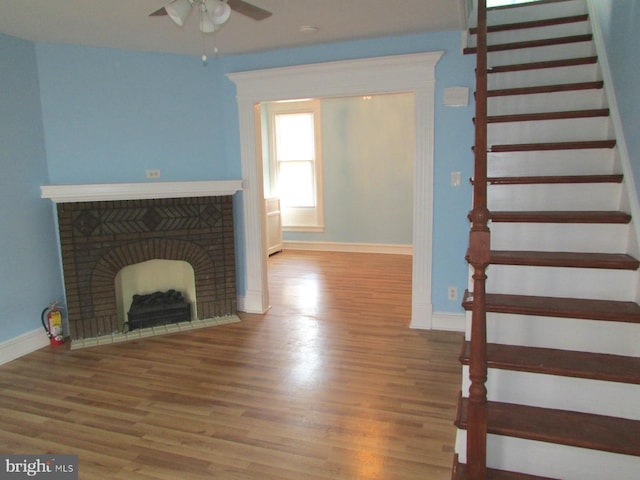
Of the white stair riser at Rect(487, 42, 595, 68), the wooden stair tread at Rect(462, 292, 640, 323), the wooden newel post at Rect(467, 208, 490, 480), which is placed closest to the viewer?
the wooden newel post at Rect(467, 208, 490, 480)

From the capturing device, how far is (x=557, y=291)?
2150 millimetres

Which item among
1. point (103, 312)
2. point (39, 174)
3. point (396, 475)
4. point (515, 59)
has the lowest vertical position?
point (396, 475)

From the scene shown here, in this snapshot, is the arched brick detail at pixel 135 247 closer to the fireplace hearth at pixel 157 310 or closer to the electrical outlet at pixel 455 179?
the fireplace hearth at pixel 157 310

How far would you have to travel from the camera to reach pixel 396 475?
2.04m

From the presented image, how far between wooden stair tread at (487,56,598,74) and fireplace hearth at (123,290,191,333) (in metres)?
3.40

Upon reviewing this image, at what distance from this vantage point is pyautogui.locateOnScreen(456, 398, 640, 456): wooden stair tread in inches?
64.1

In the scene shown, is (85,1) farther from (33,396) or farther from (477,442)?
(477,442)

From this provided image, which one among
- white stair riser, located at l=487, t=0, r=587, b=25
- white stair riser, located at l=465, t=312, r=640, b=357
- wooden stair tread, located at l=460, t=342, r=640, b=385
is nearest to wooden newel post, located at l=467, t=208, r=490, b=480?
wooden stair tread, located at l=460, t=342, r=640, b=385

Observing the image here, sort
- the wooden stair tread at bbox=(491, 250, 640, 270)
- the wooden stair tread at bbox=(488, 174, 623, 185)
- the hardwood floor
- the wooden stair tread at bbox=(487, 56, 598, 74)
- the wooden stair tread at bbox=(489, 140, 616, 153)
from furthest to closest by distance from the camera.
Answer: the wooden stair tread at bbox=(487, 56, 598, 74)
the wooden stair tread at bbox=(489, 140, 616, 153)
the wooden stair tread at bbox=(488, 174, 623, 185)
the hardwood floor
the wooden stair tread at bbox=(491, 250, 640, 270)

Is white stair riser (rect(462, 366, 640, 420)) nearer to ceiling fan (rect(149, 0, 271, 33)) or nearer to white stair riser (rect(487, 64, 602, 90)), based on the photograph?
ceiling fan (rect(149, 0, 271, 33))

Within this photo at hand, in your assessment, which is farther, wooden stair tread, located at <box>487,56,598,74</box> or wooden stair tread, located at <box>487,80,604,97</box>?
wooden stair tread, located at <box>487,56,598,74</box>

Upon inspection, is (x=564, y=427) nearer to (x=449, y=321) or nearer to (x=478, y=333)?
(x=478, y=333)

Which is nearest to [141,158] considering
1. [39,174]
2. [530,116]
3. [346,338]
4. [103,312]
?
[39,174]

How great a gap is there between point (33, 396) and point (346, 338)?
2.30 metres
